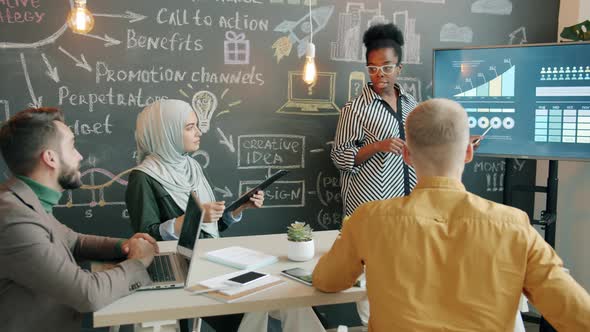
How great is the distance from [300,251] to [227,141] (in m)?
1.53

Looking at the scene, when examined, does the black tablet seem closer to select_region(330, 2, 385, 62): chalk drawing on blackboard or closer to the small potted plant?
the small potted plant

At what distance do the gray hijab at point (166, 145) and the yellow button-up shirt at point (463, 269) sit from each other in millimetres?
1419

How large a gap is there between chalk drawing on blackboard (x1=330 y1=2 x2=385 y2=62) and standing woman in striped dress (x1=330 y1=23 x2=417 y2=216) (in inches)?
15.7

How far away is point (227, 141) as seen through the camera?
3.49 metres

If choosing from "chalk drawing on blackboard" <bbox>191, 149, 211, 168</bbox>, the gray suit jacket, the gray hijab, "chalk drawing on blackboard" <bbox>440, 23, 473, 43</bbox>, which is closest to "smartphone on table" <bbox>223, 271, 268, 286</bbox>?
the gray suit jacket

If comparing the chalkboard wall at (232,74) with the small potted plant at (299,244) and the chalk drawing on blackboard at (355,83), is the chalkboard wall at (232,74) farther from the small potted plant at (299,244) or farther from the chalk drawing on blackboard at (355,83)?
the small potted plant at (299,244)

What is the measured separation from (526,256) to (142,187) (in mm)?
1747

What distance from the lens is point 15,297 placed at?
1674mm

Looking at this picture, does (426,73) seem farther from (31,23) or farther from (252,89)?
(31,23)

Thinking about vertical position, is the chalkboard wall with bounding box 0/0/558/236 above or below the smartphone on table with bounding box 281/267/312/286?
above

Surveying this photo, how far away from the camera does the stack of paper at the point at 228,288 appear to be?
1.73 meters

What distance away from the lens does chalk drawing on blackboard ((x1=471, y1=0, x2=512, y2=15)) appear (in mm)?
3980

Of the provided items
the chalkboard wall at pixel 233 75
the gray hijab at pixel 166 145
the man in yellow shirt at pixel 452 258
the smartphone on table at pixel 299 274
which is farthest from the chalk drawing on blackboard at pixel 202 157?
the man in yellow shirt at pixel 452 258

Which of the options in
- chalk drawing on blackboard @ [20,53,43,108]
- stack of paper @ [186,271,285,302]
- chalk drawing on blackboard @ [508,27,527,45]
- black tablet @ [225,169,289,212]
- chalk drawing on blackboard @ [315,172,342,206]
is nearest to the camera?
stack of paper @ [186,271,285,302]
